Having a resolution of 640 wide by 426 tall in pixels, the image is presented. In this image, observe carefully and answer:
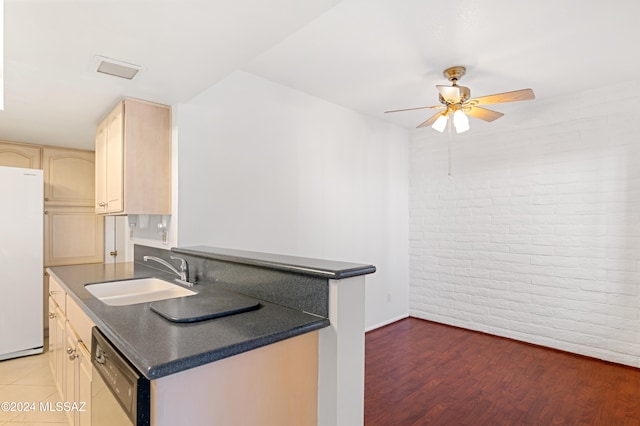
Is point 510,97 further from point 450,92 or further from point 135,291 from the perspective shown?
point 135,291

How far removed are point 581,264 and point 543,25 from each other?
2308 mm

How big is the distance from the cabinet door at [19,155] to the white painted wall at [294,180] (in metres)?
2.40

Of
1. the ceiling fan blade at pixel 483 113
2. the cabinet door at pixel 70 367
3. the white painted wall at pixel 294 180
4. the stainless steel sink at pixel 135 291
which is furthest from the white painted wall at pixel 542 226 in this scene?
the cabinet door at pixel 70 367

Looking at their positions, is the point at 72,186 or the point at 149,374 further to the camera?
the point at 72,186

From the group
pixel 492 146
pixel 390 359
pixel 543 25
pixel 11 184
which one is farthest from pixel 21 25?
pixel 492 146

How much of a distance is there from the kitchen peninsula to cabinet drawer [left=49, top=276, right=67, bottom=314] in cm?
63

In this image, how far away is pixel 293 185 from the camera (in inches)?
125

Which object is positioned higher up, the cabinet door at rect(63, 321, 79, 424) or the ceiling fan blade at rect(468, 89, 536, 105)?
the ceiling fan blade at rect(468, 89, 536, 105)

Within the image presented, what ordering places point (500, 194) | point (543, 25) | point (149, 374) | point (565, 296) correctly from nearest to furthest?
point (149, 374) < point (543, 25) < point (565, 296) < point (500, 194)

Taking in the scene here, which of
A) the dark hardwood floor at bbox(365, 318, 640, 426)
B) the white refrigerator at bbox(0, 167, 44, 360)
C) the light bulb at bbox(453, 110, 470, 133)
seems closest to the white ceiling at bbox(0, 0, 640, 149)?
the light bulb at bbox(453, 110, 470, 133)

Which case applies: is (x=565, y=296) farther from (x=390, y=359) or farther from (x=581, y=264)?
(x=390, y=359)

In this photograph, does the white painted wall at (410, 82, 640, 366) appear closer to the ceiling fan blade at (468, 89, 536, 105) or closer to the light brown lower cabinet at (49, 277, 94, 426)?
the ceiling fan blade at (468, 89, 536, 105)

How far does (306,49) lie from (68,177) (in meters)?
3.11

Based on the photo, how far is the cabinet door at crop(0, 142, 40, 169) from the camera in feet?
11.5
